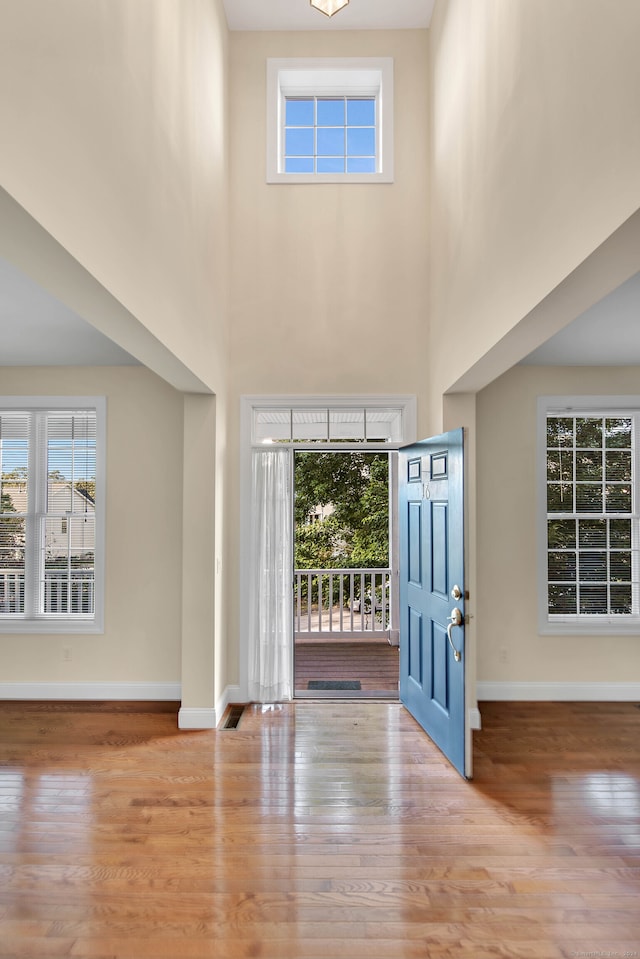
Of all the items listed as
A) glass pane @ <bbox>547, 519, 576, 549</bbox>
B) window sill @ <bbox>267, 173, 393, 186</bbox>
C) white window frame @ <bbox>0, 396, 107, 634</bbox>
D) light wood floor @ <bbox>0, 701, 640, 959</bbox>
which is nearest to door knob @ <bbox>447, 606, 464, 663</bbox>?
light wood floor @ <bbox>0, 701, 640, 959</bbox>

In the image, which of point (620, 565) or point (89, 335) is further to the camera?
point (620, 565)

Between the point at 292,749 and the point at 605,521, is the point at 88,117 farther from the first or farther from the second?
the point at 605,521

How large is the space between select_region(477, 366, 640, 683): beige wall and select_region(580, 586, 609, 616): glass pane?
0.23 meters

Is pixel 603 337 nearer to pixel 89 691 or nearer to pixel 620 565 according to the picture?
pixel 620 565

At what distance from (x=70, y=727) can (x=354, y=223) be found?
4540 mm

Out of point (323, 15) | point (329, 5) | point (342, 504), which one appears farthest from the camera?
point (342, 504)

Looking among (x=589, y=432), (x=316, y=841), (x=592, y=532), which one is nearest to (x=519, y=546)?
(x=592, y=532)

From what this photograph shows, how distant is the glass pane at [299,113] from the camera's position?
494 cm

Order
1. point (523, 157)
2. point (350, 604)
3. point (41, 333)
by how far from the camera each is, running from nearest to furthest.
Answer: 1. point (523, 157)
2. point (41, 333)
3. point (350, 604)

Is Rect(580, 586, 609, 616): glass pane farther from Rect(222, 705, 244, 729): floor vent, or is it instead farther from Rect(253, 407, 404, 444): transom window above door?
Rect(222, 705, 244, 729): floor vent

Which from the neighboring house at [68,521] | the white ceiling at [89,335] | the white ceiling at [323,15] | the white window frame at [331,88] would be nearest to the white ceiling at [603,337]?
the white ceiling at [89,335]

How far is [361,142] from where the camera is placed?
4.87 meters

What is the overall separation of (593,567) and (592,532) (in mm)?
300

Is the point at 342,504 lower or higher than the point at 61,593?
higher
